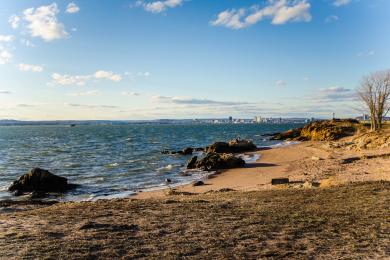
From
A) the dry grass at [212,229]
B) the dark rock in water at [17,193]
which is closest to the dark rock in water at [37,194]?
the dark rock in water at [17,193]

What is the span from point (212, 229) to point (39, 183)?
1829cm

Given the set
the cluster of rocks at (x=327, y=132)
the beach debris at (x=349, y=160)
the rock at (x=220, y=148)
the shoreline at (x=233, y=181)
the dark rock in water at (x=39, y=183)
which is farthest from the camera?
the cluster of rocks at (x=327, y=132)

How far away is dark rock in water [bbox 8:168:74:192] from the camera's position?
2556cm

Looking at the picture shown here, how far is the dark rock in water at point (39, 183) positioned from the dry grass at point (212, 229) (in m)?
12.3

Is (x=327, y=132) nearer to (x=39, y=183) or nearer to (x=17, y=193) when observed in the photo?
(x=39, y=183)

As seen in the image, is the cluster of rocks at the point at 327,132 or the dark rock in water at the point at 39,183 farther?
the cluster of rocks at the point at 327,132

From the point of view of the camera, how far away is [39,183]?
25.8m

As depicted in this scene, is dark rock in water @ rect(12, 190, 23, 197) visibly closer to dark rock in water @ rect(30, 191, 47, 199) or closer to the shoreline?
dark rock in water @ rect(30, 191, 47, 199)

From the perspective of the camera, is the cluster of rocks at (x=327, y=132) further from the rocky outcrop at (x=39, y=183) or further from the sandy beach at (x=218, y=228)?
the sandy beach at (x=218, y=228)

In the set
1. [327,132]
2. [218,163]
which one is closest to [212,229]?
[218,163]

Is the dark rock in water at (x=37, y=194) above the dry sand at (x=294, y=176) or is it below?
below

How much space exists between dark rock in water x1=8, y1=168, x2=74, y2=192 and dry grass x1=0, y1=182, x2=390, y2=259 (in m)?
12.3

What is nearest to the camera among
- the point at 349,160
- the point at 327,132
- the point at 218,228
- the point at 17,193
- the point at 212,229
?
the point at 212,229

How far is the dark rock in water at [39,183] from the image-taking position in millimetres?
25562
